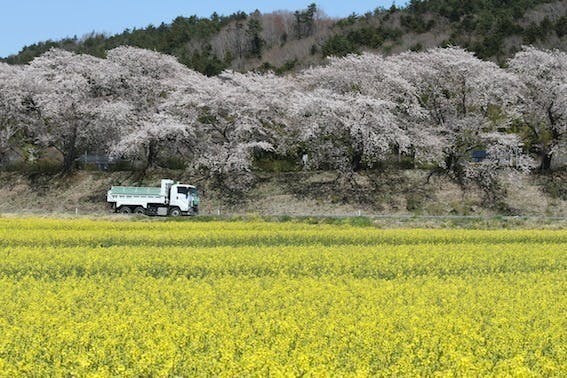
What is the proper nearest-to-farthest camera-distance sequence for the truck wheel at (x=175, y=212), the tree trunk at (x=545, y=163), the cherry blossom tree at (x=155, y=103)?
the truck wheel at (x=175, y=212) < the cherry blossom tree at (x=155, y=103) < the tree trunk at (x=545, y=163)

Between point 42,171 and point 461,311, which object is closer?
point 461,311

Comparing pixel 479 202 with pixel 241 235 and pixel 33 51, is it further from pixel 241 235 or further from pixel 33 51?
pixel 33 51

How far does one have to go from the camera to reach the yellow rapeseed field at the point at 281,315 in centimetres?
655

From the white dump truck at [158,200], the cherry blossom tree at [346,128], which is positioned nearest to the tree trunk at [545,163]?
the cherry blossom tree at [346,128]

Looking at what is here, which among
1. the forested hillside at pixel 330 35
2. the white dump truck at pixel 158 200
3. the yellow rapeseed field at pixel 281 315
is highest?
the forested hillside at pixel 330 35

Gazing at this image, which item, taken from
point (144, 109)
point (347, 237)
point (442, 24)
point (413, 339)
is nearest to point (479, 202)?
point (347, 237)

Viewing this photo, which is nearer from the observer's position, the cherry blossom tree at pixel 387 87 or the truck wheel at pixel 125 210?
the truck wheel at pixel 125 210

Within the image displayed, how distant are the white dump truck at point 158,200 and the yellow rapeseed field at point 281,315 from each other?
20869 mm

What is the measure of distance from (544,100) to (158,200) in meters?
25.0

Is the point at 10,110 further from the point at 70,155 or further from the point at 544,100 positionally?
the point at 544,100

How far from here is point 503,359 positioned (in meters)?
7.04

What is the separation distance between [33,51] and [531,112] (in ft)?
228

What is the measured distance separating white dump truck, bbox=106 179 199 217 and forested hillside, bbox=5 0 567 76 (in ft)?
99.1

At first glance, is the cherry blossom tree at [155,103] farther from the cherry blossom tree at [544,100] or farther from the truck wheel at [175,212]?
the cherry blossom tree at [544,100]
